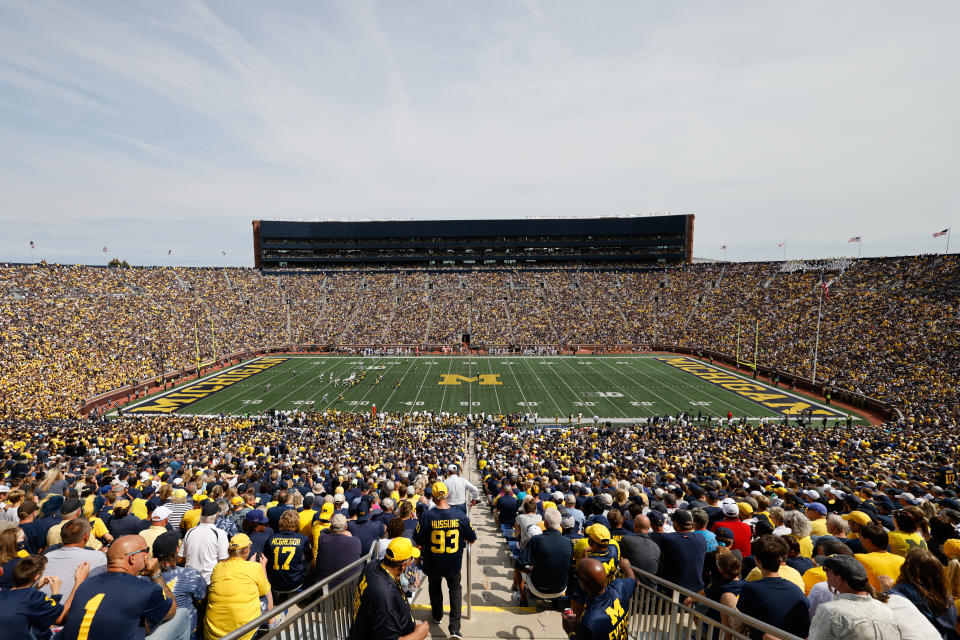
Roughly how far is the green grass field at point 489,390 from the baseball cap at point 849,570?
26934 mm

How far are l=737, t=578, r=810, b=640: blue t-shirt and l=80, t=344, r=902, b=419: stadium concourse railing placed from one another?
110 feet

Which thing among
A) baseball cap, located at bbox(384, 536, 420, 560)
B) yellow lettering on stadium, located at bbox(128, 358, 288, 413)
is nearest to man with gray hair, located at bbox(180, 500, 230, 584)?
baseball cap, located at bbox(384, 536, 420, 560)

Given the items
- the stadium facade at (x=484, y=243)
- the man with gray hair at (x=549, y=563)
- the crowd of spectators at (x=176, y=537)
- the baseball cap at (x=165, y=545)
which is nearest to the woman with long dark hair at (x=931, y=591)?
the man with gray hair at (x=549, y=563)

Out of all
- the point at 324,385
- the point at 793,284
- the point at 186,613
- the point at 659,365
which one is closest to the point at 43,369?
the point at 324,385

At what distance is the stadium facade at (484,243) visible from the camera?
8444cm

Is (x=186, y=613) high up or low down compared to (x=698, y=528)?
up

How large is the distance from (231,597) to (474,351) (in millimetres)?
50954

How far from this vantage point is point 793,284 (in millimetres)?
53469

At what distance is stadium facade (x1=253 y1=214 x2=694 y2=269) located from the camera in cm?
8444

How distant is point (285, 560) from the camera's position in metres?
5.13

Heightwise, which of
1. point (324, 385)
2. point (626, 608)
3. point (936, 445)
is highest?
point (626, 608)

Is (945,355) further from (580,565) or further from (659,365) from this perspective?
(580,565)

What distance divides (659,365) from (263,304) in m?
54.4

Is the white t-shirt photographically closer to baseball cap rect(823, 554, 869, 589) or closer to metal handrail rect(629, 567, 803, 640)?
metal handrail rect(629, 567, 803, 640)
